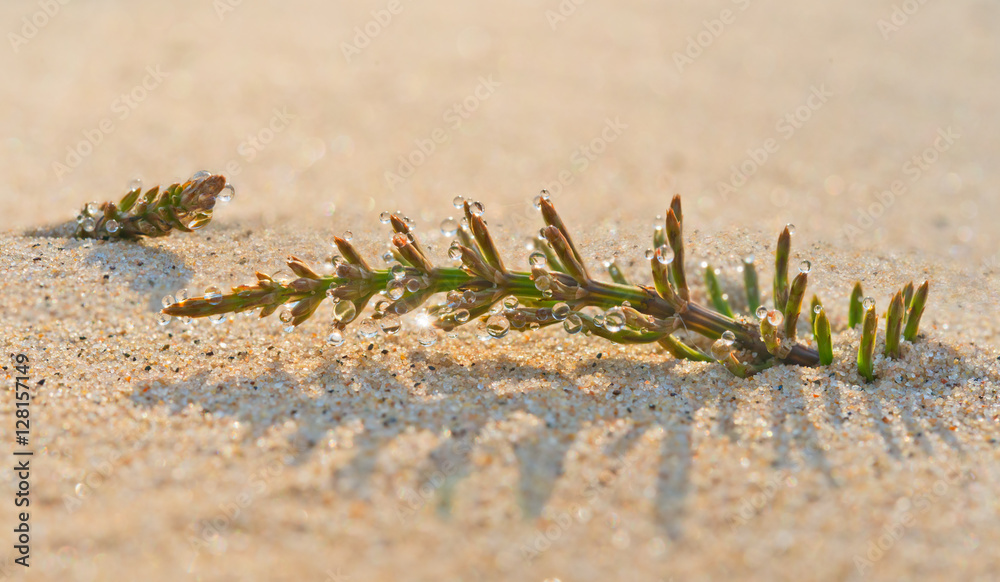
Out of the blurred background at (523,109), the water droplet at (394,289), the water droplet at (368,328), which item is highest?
the blurred background at (523,109)

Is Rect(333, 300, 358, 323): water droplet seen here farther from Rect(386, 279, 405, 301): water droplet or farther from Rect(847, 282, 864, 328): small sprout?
Rect(847, 282, 864, 328): small sprout

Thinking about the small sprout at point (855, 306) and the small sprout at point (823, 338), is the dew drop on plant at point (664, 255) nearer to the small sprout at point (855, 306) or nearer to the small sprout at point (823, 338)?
the small sprout at point (823, 338)

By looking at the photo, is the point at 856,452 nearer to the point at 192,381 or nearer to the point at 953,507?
the point at 953,507

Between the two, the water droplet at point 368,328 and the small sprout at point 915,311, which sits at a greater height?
the water droplet at point 368,328

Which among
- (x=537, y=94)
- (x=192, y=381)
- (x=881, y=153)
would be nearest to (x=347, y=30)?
(x=537, y=94)

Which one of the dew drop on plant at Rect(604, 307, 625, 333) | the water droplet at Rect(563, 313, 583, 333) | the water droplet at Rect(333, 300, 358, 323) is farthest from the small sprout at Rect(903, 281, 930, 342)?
the water droplet at Rect(333, 300, 358, 323)

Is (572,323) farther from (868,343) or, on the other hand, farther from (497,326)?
(868,343)

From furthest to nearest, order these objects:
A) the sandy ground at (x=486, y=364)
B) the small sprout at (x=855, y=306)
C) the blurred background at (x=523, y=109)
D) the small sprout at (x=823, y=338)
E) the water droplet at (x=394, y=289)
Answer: the blurred background at (x=523, y=109) → the small sprout at (x=855, y=306) → the small sprout at (x=823, y=338) → the water droplet at (x=394, y=289) → the sandy ground at (x=486, y=364)

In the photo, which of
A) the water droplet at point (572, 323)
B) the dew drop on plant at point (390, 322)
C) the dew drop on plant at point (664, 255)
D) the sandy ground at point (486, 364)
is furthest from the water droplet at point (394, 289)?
the dew drop on plant at point (664, 255)
